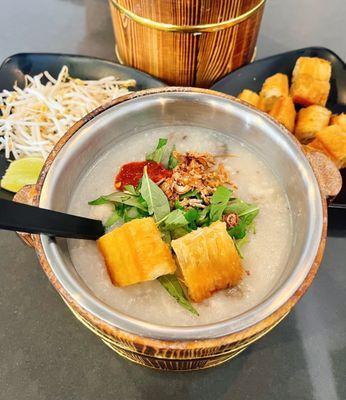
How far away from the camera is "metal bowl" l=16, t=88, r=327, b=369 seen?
3.32ft

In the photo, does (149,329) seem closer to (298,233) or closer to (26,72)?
(298,233)

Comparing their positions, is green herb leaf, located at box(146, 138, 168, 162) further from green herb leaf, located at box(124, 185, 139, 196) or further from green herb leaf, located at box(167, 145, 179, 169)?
green herb leaf, located at box(124, 185, 139, 196)

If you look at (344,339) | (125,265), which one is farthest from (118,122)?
(344,339)

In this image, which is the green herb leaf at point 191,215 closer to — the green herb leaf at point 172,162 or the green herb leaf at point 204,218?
the green herb leaf at point 204,218

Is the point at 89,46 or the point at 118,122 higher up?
the point at 118,122

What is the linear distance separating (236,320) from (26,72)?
1.78 metres

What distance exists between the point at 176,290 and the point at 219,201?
0.31m

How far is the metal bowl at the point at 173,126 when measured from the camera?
3.32ft

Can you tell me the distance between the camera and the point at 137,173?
4.82 feet

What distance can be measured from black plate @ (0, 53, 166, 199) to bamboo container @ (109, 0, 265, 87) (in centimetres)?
11

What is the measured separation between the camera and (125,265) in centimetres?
117

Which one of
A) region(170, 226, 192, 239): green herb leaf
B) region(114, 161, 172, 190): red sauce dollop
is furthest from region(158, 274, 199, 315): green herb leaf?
region(114, 161, 172, 190): red sauce dollop

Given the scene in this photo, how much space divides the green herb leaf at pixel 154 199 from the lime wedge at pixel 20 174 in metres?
0.69

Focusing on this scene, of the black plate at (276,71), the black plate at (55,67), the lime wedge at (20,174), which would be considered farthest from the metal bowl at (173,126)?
the black plate at (55,67)
